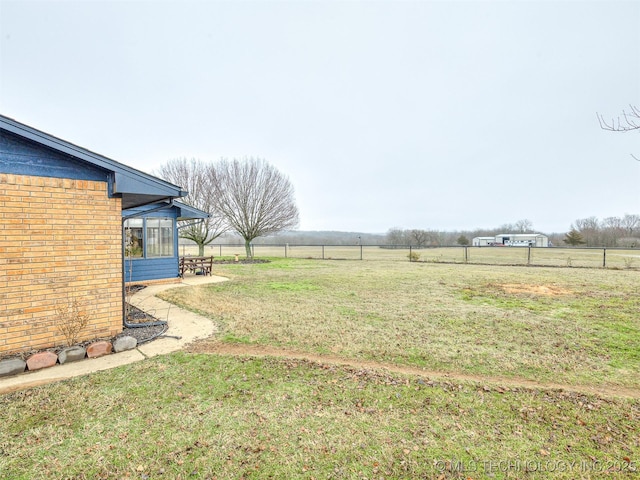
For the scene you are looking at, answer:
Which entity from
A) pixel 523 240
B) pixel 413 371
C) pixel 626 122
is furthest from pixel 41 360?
pixel 523 240

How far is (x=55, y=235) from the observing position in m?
3.83

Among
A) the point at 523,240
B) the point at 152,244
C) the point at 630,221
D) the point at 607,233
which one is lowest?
the point at 523,240

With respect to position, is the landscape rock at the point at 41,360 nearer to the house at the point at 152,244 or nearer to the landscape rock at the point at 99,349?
the landscape rock at the point at 99,349

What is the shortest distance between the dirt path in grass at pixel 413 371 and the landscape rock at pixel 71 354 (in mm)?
1251

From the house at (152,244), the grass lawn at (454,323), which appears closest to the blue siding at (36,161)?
the grass lawn at (454,323)

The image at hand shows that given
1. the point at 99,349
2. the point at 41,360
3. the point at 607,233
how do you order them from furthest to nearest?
the point at 607,233 < the point at 99,349 < the point at 41,360

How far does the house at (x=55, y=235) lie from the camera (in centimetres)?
355

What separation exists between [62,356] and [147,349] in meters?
0.90

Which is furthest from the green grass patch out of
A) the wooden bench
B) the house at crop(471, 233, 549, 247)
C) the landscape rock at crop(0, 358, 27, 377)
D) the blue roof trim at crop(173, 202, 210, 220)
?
the house at crop(471, 233, 549, 247)

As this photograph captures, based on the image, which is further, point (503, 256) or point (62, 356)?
point (503, 256)

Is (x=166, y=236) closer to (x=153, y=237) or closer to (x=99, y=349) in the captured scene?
(x=153, y=237)

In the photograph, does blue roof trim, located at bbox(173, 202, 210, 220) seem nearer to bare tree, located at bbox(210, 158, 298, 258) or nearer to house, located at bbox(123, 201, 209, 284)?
house, located at bbox(123, 201, 209, 284)

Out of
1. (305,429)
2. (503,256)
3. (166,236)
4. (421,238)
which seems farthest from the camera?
(421,238)

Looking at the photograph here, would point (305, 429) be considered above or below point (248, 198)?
below
